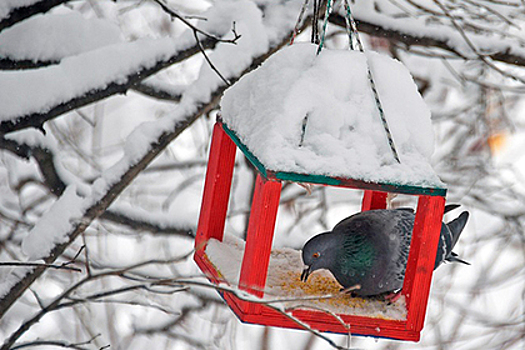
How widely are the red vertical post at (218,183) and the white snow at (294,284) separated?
0.05 meters

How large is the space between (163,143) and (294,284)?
0.99m

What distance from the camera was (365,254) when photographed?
180cm

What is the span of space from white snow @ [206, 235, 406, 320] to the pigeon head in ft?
0.27

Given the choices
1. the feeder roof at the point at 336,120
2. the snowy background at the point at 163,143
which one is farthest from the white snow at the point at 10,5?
the feeder roof at the point at 336,120

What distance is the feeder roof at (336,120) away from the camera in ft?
4.85

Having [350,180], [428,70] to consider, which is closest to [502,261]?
[428,70]

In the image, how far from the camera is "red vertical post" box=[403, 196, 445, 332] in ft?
5.35

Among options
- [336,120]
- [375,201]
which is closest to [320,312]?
[336,120]

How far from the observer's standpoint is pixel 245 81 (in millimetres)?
1860

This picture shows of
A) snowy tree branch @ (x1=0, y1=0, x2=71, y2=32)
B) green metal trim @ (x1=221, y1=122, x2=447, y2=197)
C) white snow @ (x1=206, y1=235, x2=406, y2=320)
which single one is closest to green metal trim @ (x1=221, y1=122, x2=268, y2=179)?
green metal trim @ (x1=221, y1=122, x2=447, y2=197)

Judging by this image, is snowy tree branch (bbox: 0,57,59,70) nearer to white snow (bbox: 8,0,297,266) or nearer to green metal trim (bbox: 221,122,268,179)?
white snow (bbox: 8,0,297,266)

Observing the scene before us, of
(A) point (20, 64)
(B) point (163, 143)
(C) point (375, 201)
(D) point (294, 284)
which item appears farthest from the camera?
(A) point (20, 64)

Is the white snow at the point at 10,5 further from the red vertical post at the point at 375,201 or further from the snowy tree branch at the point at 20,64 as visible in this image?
the red vertical post at the point at 375,201

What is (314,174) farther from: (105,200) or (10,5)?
(10,5)
